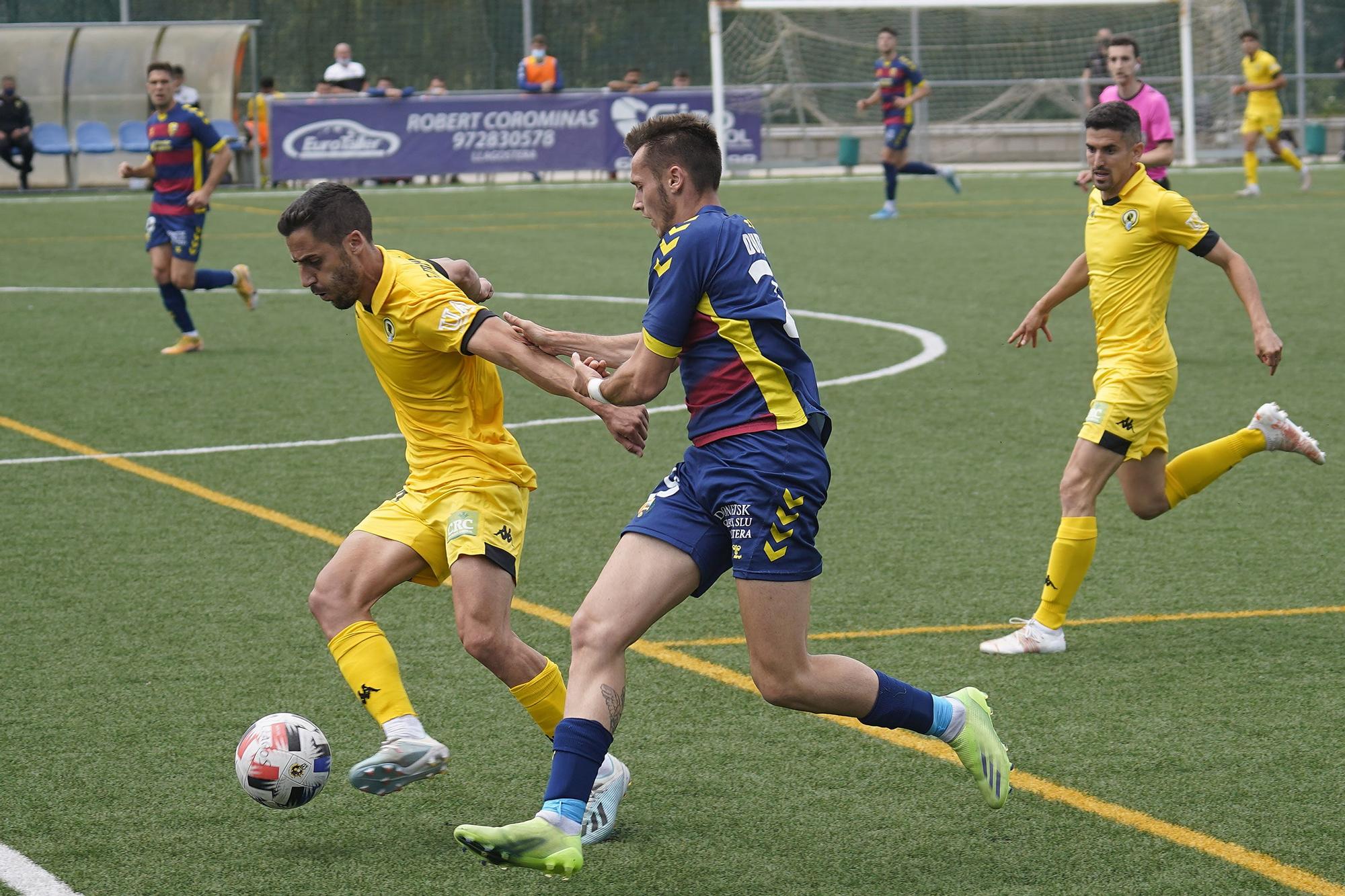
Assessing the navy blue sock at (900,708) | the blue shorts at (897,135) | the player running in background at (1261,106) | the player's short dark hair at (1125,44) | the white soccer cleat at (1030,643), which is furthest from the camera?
the player running in background at (1261,106)

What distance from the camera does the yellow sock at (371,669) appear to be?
4910 mm

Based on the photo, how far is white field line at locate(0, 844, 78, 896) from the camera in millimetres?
4398

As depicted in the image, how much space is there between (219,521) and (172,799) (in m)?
3.66

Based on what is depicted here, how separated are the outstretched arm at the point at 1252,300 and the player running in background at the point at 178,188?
8.89 meters

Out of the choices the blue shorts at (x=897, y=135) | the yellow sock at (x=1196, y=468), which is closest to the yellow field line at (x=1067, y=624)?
the yellow sock at (x=1196, y=468)

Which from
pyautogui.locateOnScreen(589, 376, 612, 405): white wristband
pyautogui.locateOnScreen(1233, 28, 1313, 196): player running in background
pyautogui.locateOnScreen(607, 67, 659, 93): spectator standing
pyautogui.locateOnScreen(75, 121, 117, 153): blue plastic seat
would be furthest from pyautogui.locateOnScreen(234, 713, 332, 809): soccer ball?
pyautogui.locateOnScreen(75, 121, 117, 153): blue plastic seat

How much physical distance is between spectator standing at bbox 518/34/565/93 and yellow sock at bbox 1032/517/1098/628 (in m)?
27.2

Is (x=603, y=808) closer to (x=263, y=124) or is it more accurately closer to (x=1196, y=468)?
(x=1196, y=468)

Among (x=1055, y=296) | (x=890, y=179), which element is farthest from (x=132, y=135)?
(x=1055, y=296)

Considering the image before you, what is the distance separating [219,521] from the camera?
8625mm

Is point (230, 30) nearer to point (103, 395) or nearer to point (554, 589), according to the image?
point (103, 395)

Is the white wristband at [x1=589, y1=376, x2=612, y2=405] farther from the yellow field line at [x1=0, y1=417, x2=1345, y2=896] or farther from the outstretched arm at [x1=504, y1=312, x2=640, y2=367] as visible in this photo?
the yellow field line at [x1=0, y1=417, x2=1345, y2=896]

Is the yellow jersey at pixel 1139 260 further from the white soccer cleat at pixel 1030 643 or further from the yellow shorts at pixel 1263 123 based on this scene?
the yellow shorts at pixel 1263 123

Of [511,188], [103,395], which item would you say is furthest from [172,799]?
[511,188]
